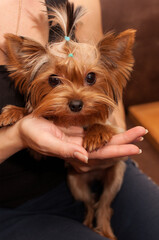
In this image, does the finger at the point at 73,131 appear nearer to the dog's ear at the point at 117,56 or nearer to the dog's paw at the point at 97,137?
the dog's paw at the point at 97,137

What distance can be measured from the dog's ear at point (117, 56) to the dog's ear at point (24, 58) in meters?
0.31

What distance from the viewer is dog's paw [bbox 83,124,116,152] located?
3.49ft

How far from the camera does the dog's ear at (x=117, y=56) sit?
121cm

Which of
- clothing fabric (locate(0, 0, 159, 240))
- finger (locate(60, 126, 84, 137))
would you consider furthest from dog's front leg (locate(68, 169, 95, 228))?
finger (locate(60, 126, 84, 137))

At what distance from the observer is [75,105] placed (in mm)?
1151

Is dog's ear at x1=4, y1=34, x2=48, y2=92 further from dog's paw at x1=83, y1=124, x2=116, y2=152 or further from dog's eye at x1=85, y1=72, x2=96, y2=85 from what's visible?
dog's paw at x1=83, y1=124, x2=116, y2=152

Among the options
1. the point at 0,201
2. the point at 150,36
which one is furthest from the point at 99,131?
the point at 150,36

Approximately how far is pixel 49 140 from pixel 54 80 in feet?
1.28

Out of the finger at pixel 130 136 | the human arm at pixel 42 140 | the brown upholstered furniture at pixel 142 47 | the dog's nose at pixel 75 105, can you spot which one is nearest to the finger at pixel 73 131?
the human arm at pixel 42 140

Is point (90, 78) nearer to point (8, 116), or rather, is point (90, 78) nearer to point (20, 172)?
point (8, 116)

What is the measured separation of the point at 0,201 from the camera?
1404 millimetres

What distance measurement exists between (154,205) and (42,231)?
616mm

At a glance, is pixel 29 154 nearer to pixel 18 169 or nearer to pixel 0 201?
pixel 18 169

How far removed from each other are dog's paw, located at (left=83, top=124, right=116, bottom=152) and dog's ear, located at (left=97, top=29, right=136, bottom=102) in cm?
26
